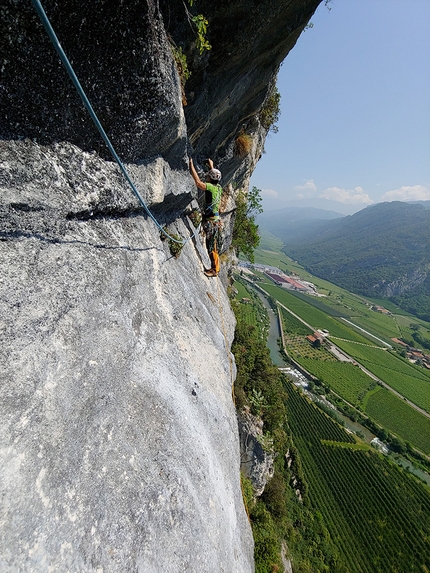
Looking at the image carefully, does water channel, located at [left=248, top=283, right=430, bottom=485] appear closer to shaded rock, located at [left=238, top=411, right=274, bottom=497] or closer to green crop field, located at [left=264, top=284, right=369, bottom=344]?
green crop field, located at [left=264, top=284, right=369, bottom=344]

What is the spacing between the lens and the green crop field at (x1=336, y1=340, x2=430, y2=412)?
67.7 meters

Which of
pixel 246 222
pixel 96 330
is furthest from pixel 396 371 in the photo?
pixel 96 330

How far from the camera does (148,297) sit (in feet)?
16.5

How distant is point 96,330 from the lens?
3768mm

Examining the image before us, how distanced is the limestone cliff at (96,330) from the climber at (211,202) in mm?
1789

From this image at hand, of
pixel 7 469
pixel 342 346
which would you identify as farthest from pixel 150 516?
pixel 342 346

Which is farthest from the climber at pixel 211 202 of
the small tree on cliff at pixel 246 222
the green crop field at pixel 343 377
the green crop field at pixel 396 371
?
the green crop field at pixel 396 371

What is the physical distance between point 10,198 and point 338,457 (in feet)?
164

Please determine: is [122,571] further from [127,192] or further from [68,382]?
[127,192]

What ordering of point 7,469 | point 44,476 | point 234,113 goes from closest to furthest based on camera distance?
point 7,469 < point 44,476 < point 234,113

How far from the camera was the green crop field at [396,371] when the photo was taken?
222 feet

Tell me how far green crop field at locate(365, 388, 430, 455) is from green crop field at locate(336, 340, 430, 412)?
215 inches

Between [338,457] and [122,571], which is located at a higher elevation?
[122,571]

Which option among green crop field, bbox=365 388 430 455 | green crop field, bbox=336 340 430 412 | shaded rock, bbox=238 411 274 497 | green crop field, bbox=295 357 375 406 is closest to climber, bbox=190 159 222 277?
shaded rock, bbox=238 411 274 497
